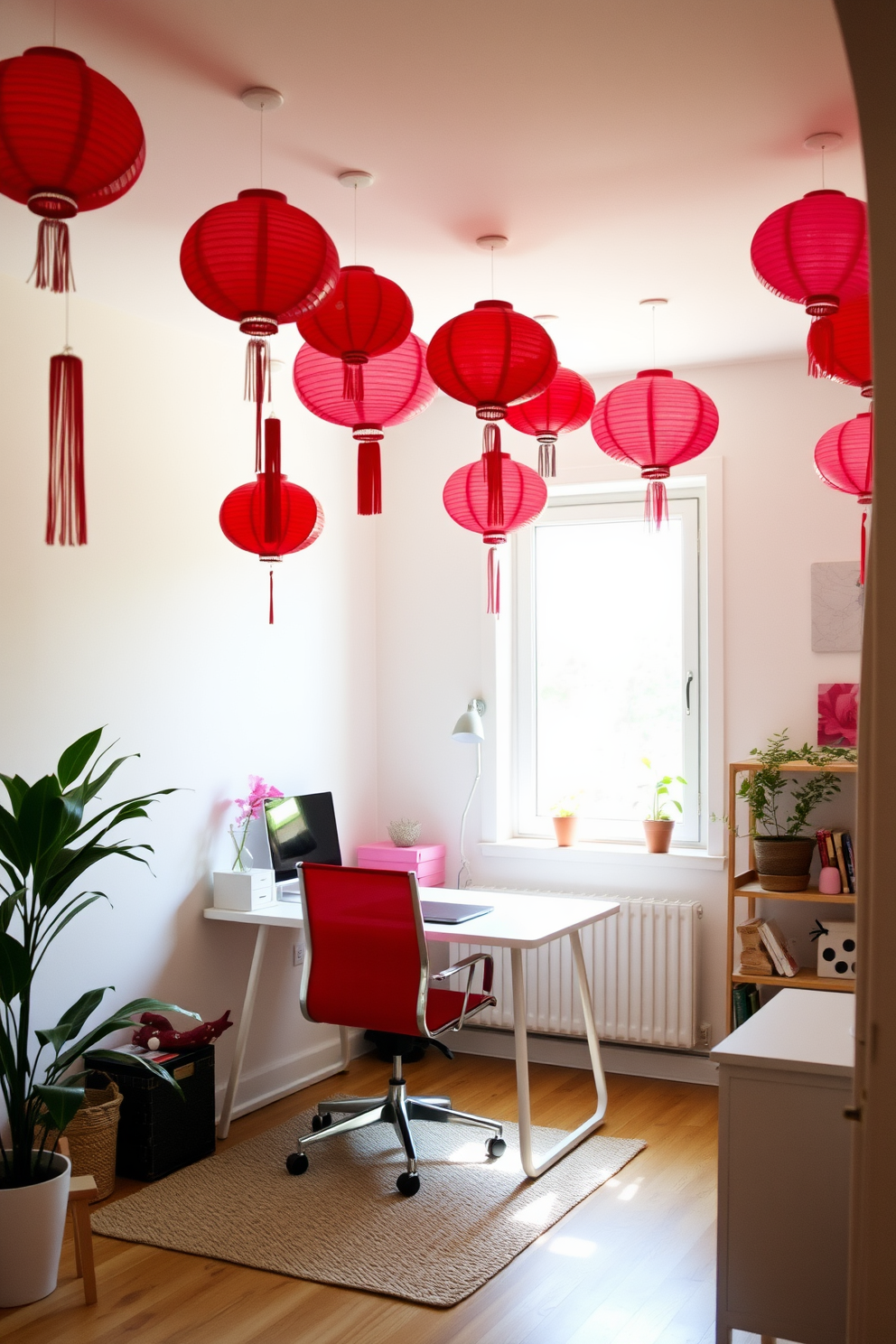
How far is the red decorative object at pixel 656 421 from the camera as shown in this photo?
3.17 m

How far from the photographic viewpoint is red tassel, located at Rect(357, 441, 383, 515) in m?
2.76

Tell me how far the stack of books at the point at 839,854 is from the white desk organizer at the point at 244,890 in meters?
2.00

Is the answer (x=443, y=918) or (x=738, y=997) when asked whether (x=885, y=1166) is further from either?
(x=738, y=997)

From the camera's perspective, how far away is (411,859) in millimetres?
4906

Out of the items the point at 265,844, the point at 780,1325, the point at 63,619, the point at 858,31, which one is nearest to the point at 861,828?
the point at 858,31

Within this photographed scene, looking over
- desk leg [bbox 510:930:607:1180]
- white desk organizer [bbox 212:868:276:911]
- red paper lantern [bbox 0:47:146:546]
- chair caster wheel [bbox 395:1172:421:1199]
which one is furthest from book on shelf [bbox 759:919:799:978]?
red paper lantern [bbox 0:47:146:546]

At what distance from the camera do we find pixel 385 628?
17.4ft

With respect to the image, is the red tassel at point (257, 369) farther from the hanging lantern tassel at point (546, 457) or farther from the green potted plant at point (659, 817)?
the green potted plant at point (659, 817)

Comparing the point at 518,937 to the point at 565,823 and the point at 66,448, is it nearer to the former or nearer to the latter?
the point at 565,823

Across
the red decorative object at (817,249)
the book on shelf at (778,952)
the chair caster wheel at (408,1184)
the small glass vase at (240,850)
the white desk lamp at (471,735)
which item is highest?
the red decorative object at (817,249)

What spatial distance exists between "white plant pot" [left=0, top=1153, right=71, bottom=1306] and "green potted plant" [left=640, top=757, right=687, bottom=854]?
2.63 metres

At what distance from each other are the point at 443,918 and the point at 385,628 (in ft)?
5.91

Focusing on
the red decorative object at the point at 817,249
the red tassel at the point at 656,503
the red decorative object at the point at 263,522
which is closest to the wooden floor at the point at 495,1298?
the red decorative object at the point at 263,522

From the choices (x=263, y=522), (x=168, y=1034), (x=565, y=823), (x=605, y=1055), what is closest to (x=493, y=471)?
(x=263, y=522)
